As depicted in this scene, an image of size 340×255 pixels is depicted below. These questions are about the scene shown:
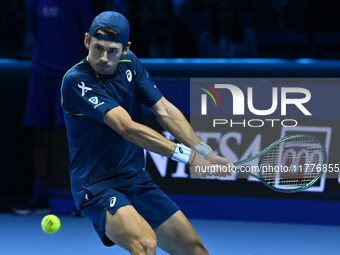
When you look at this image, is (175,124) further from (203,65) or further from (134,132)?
(203,65)

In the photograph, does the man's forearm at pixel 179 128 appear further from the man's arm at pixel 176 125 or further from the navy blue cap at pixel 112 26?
the navy blue cap at pixel 112 26

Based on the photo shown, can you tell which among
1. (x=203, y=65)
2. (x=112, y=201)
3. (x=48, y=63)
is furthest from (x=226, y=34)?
(x=112, y=201)

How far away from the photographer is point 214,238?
6547 millimetres

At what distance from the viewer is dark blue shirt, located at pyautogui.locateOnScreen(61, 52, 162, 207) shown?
4.11 m

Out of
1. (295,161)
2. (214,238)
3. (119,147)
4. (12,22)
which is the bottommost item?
(214,238)

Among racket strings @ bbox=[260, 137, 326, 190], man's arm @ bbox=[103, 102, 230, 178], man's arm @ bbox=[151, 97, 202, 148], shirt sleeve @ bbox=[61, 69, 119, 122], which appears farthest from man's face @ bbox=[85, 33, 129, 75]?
racket strings @ bbox=[260, 137, 326, 190]

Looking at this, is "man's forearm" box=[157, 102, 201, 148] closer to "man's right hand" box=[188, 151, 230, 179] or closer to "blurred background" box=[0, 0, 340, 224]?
"man's right hand" box=[188, 151, 230, 179]

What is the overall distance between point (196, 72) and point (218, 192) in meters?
1.14

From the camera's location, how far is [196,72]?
23.4 feet

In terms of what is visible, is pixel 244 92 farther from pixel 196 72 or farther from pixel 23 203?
pixel 23 203

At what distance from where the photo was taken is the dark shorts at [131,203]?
4062 millimetres

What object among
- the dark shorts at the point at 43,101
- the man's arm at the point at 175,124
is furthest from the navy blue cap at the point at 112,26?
the dark shorts at the point at 43,101

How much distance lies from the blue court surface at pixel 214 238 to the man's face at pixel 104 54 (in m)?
2.29

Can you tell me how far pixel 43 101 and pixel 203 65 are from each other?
1541mm
